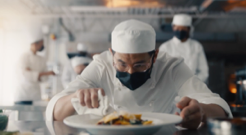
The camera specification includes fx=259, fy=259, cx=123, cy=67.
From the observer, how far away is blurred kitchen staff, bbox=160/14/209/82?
3651mm

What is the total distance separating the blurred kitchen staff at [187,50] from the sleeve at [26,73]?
193 centimetres

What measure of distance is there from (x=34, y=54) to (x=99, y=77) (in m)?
3.12

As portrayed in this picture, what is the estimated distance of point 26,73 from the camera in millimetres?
3943

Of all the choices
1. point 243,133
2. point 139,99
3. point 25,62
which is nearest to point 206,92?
point 139,99

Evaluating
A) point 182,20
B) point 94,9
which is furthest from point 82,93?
→ point 94,9

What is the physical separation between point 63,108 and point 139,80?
0.40 metres

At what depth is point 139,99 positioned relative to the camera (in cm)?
147

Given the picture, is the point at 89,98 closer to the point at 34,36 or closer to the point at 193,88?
the point at 193,88

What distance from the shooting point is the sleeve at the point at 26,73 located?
3906 millimetres

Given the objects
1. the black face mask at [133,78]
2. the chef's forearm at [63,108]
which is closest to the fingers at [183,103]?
the black face mask at [133,78]

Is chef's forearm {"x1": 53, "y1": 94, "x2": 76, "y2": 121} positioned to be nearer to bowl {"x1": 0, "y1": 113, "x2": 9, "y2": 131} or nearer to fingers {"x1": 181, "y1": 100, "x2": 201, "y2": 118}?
bowl {"x1": 0, "y1": 113, "x2": 9, "y2": 131}

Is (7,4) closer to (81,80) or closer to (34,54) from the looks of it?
(34,54)

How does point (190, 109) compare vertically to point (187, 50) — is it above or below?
below

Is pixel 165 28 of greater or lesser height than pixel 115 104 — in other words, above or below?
above
